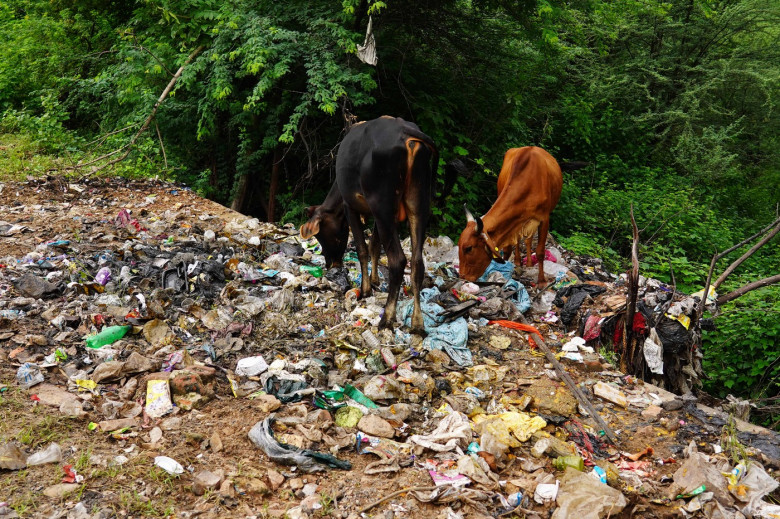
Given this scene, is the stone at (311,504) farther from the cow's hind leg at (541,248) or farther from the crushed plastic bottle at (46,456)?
the cow's hind leg at (541,248)

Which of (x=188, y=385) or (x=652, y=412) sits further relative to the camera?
(x=652, y=412)

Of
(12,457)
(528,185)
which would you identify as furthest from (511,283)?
(12,457)

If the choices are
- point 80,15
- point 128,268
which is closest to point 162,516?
point 128,268

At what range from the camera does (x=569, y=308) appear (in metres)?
6.48

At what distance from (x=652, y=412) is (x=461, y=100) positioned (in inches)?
257

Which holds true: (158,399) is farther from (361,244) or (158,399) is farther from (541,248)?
(541,248)

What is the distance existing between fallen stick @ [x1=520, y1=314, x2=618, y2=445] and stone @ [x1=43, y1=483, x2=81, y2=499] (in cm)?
347

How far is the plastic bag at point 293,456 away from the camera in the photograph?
142 inches

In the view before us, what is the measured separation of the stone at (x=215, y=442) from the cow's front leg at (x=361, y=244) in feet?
9.28

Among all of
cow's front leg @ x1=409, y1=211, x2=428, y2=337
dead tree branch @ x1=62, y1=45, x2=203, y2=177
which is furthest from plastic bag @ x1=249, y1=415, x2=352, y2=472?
dead tree branch @ x1=62, y1=45, x2=203, y2=177

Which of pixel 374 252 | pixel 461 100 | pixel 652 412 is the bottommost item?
pixel 652 412

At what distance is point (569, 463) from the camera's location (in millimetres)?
3771

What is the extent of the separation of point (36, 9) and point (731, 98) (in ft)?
52.9

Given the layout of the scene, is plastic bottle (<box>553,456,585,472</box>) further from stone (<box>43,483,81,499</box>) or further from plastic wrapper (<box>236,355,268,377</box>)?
stone (<box>43,483,81,499</box>)
